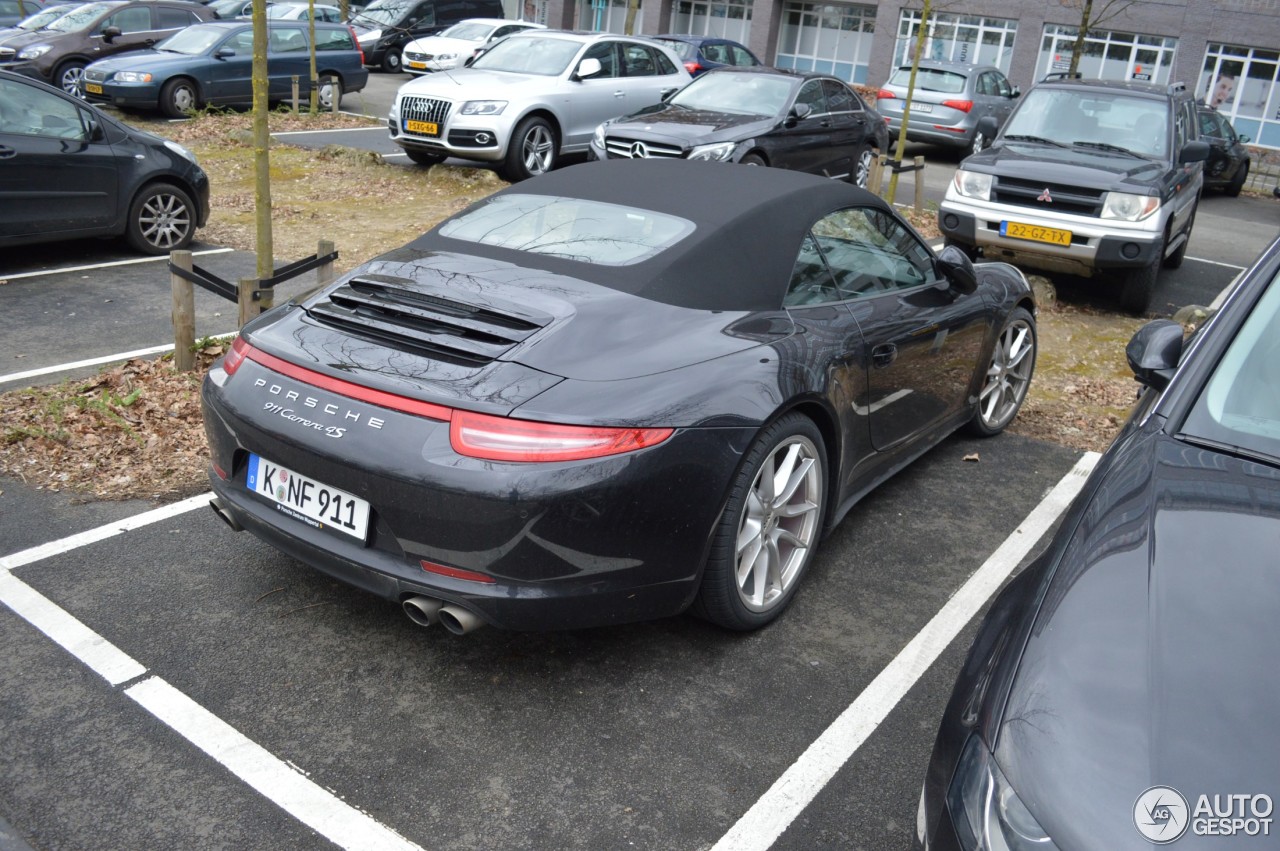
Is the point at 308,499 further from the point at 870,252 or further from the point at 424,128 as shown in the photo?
the point at 424,128

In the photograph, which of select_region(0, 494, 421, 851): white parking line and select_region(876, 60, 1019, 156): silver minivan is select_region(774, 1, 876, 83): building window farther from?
select_region(0, 494, 421, 851): white parking line

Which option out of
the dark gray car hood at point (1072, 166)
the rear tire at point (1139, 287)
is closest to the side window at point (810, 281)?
the dark gray car hood at point (1072, 166)

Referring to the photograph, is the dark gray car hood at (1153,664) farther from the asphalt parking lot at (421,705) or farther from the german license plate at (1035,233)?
the german license plate at (1035,233)

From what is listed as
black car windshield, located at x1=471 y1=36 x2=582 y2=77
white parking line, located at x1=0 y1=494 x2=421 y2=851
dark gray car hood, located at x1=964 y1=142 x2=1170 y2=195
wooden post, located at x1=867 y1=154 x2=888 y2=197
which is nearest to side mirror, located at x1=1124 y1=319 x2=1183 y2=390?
white parking line, located at x1=0 y1=494 x2=421 y2=851

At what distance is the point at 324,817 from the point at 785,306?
7.57 ft

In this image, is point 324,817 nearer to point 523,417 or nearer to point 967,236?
point 523,417

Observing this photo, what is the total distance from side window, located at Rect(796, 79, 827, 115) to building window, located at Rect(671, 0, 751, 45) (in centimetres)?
2886

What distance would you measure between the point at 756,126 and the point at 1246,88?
27669 millimetres

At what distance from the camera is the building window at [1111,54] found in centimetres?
3381

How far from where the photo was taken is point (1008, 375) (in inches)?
242

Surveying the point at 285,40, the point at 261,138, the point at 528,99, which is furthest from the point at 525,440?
Result: the point at 285,40

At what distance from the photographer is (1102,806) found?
1.86 meters

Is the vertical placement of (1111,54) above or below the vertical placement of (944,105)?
above

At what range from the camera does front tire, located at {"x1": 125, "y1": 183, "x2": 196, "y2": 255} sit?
9.20 meters
